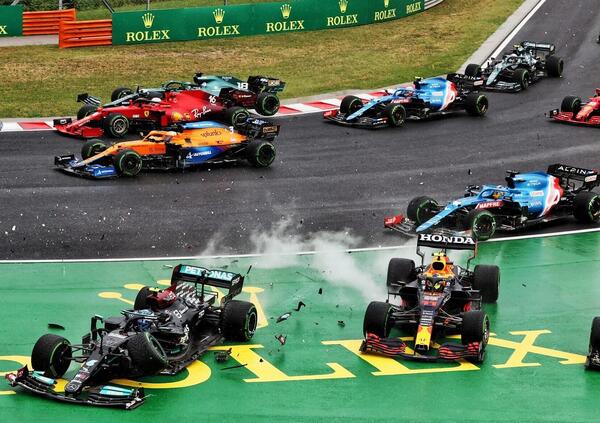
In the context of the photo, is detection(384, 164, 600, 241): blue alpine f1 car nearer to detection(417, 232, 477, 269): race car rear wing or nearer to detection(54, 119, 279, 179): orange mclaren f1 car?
detection(417, 232, 477, 269): race car rear wing

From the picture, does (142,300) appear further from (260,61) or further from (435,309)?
(260,61)

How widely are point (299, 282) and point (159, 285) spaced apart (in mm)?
2940

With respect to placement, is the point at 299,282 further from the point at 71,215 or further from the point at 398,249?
the point at 71,215

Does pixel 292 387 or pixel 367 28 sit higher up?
pixel 367 28

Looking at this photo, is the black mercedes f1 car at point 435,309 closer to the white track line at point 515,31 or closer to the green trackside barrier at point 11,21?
the white track line at point 515,31

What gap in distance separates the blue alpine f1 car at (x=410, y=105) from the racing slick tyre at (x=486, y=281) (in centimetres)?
1560

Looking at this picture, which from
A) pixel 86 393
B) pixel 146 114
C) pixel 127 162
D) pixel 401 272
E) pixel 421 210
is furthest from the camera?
pixel 146 114

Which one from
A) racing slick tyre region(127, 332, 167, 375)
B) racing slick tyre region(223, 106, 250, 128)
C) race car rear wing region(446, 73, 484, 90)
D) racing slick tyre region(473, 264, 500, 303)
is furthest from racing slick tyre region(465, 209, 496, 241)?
race car rear wing region(446, 73, 484, 90)

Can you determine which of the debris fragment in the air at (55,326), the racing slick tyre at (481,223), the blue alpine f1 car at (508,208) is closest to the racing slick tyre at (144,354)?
the debris fragment in the air at (55,326)

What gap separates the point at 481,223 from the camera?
28250 mm

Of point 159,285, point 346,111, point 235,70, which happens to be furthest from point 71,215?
point 235,70

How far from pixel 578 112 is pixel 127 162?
51.4ft

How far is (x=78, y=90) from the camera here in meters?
44.1

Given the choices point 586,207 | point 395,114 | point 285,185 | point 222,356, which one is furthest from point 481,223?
point 395,114
